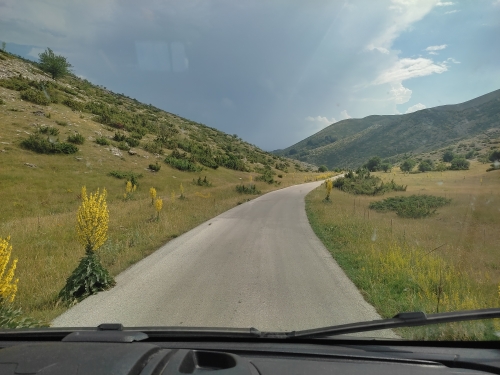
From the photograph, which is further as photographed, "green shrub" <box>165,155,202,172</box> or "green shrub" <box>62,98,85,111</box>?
"green shrub" <box>62,98,85,111</box>

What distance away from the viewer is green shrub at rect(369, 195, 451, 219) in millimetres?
17125

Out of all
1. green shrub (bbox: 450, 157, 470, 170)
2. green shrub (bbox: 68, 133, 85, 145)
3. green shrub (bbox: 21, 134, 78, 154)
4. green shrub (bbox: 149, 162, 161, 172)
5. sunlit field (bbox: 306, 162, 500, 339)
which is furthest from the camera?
green shrub (bbox: 450, 157, 470, 170)

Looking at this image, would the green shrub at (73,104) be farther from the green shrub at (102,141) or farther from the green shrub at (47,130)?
the green shrub at (47,130)

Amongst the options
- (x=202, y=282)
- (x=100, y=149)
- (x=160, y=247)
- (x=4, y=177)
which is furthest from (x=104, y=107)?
(x=202, y=282)

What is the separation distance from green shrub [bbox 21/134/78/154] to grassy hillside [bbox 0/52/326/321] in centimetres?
7

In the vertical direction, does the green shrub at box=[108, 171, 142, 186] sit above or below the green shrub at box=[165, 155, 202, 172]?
below

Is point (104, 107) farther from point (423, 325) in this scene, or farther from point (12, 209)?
point (423, 325)

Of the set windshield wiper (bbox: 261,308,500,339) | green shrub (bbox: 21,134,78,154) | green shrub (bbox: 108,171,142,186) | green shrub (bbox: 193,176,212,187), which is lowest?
windshield wiper (bbox: 261,308,500,339)

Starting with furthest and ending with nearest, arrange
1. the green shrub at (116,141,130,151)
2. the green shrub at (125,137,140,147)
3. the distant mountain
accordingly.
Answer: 1. the distant mountain
2. the green shrub at (125,137,140,147)
3. the green shrub at (116,141,130,151)

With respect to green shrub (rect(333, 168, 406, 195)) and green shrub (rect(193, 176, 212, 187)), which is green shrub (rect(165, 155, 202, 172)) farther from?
Answer: green shrub (rect(333, 168, 406, 195))

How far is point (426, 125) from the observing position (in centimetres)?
10550

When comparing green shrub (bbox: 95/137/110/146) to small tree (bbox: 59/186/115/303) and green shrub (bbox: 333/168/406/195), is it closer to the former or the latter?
green shrub (bbox: 333/168/406/195)

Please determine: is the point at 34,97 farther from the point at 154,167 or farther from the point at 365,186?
the point at 365,186

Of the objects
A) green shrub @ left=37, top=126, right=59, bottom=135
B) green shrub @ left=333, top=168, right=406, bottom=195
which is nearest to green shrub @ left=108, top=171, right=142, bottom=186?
green shrub @ left=37, top=126, right=59, bottom=135
